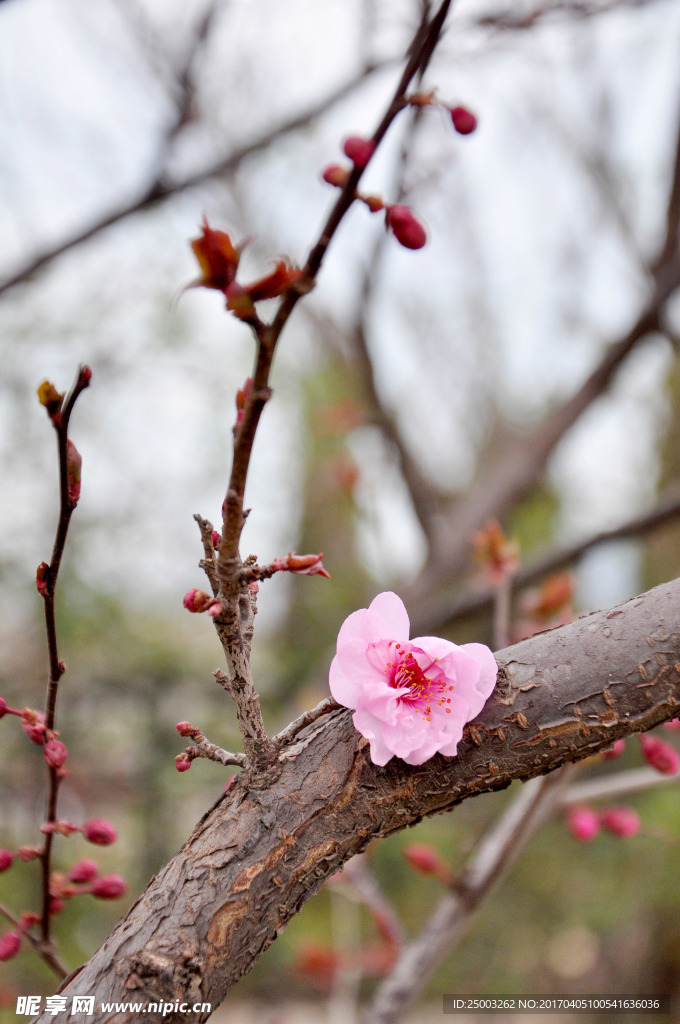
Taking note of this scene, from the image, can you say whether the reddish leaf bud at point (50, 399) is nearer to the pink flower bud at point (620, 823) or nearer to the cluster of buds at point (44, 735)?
the cluster of buds at point (44, 735)

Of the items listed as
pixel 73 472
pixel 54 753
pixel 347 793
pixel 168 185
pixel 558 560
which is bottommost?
pixel 347 793

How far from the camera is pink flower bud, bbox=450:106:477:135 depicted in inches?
16.5

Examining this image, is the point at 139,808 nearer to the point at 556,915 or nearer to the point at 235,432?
the point at 556,915

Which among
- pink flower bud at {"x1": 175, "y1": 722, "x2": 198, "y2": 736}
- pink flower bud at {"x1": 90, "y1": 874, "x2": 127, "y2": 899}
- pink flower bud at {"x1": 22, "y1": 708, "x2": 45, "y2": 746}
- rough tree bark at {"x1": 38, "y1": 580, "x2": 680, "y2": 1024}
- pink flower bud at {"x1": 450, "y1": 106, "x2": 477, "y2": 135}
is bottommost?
rough tree bark at {"x1": 38, "y1": 580, "x2": 680, "y2": 1024}

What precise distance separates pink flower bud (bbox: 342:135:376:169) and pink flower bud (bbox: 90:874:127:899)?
0.68 metres

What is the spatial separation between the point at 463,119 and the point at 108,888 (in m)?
0.73

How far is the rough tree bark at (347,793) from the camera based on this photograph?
457mm

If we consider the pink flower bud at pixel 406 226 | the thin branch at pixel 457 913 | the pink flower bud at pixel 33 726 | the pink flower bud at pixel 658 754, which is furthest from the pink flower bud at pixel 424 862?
the pink flower bud at pixel 406 226

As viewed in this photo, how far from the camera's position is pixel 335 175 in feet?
1.14

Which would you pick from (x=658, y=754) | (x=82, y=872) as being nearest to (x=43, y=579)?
(x=82, y=872)

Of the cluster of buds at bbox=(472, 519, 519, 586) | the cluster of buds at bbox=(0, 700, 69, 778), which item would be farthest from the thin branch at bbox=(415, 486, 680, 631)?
the cluster of buds at bbox=(0, 700, 69, 778)

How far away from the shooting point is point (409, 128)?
126 centimetres

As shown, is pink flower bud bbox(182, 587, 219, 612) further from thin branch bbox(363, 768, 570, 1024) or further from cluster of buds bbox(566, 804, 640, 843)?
cluster of buds bbox(566, 804, 640, 843)

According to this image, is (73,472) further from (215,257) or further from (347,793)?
(347,793)
